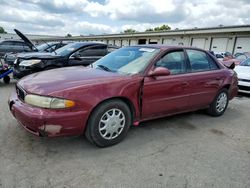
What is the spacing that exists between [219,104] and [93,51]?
4423mm

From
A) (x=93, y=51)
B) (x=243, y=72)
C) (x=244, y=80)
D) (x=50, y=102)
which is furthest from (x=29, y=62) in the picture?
(x=243, y=72)

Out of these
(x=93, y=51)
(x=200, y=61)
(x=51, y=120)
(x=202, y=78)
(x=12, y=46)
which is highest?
(x=200, y=61)

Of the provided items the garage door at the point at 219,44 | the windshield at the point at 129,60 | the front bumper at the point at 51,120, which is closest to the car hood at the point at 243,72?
the windshield at the point at 129,60

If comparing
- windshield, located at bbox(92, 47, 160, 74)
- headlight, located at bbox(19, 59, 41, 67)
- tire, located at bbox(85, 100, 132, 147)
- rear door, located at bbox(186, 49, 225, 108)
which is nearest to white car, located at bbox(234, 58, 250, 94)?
rear door, located at bbox(186, 49, 225, 108)

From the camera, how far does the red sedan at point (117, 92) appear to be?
106 inches

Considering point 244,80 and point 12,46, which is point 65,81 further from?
point 12,46

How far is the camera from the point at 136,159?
2.87 m

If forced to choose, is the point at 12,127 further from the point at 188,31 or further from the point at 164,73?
the point at 188,31

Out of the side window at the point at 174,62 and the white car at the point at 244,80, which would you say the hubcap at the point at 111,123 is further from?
the white car at the point at 244,80

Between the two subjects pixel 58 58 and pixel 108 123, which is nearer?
pixel 108 123

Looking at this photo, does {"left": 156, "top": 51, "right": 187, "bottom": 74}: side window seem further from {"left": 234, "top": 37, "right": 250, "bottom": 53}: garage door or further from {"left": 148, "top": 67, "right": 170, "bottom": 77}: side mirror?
{"left": 234, "top": 37, "right": 250, "bottom": 53}: garage door

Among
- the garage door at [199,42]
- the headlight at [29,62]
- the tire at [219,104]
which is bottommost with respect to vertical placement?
the tire at [219,104]

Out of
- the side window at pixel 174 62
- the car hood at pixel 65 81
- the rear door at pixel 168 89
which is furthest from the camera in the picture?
the side window at pixel 174 62

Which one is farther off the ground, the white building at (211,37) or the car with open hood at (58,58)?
the white building at (211,37)
